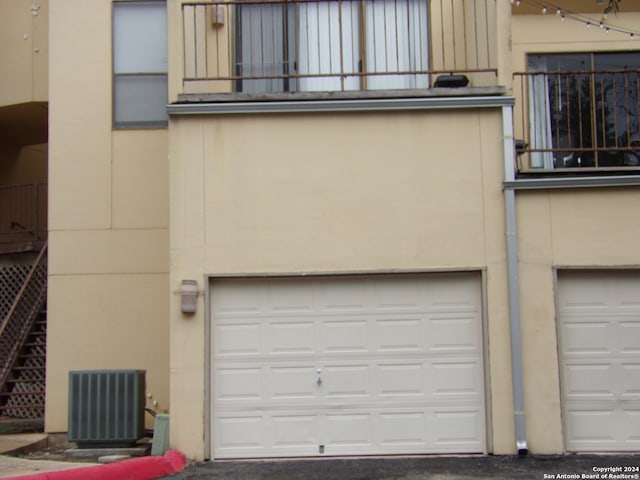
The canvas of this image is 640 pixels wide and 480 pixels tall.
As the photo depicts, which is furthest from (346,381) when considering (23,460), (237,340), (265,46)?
(265,46)

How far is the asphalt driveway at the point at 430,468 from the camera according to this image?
8.69 m

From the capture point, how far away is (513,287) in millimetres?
9766

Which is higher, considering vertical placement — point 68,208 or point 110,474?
point 68,208

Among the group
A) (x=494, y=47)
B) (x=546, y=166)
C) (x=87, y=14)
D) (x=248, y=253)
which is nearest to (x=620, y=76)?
(x=546, y=166)

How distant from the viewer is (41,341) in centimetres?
1361

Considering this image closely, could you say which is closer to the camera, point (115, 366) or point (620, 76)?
point (115, 366)

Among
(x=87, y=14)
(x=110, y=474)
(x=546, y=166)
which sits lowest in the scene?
(x=110, y=474)

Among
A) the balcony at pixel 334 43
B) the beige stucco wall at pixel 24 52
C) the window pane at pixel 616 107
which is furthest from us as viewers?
the beige stucco wall at pixel 24 52

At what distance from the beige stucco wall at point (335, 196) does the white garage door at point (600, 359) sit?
866 mm

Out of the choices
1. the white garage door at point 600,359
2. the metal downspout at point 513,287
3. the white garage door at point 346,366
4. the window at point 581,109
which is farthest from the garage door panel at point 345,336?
the window at point 581,109

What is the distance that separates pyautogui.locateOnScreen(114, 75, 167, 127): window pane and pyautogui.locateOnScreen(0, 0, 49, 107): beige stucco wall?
2.29m

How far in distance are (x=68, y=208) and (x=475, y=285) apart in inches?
222

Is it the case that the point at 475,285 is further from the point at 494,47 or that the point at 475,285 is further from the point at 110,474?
the point at 110,474

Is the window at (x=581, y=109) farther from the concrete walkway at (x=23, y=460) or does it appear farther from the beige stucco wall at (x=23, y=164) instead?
the beige stucco wall at (x=23, y=164)
